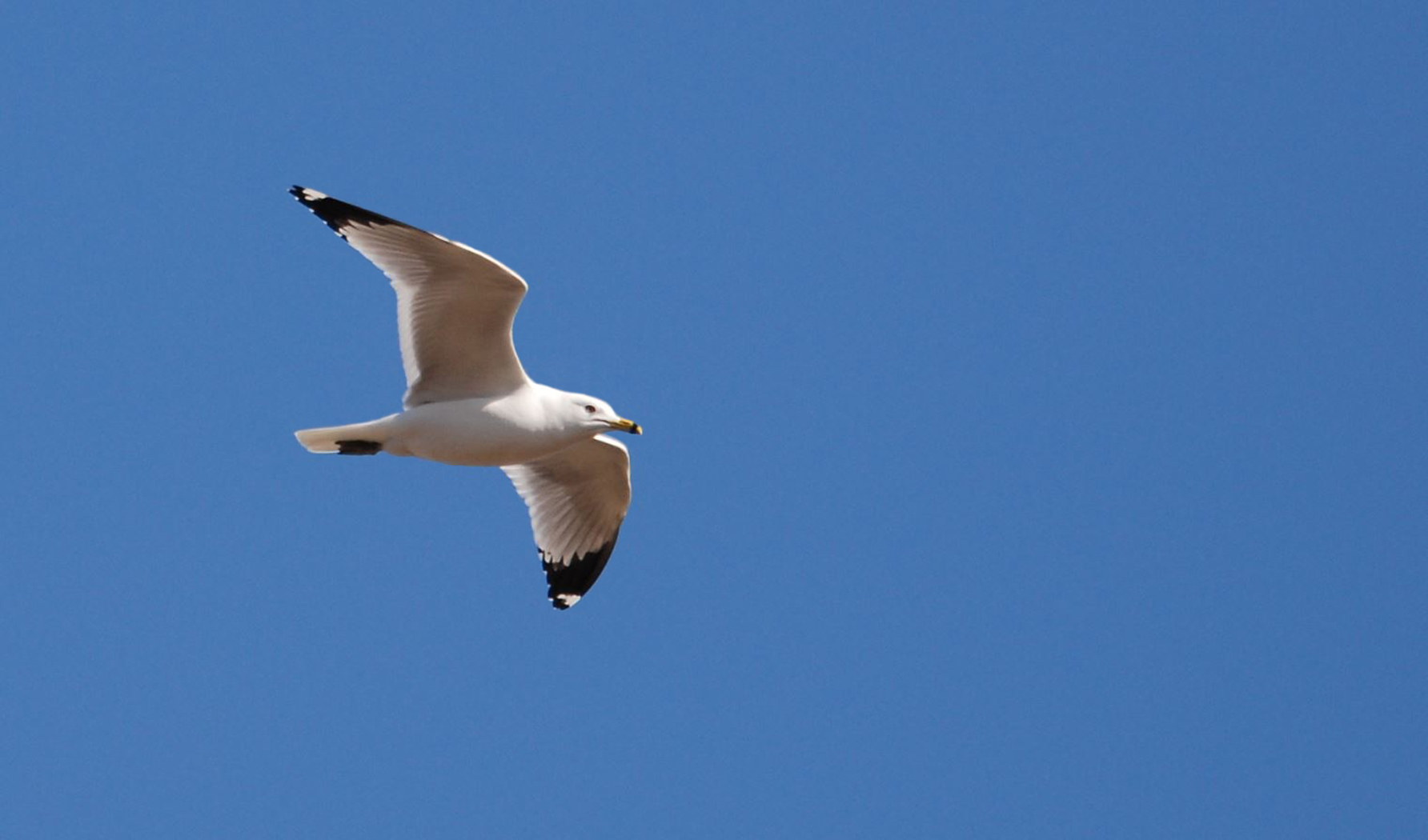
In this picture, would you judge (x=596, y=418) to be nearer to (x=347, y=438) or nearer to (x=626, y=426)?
(x=626, y=426)

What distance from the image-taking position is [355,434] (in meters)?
9.06

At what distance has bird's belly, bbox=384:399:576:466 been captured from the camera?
909 centimetres

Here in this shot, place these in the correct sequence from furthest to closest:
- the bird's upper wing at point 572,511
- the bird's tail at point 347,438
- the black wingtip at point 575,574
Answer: the black wingtip at point 575,574, the bird's upper wing at point 572,511, the bird's tail at point 347,438

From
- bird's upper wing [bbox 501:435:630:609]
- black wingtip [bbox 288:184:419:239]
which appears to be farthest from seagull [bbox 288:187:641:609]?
bird's upper wing [bbox 501:435:630:609]

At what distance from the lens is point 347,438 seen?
29.8 ft

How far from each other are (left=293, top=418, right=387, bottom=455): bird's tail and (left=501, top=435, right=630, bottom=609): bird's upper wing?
1437 millimetres

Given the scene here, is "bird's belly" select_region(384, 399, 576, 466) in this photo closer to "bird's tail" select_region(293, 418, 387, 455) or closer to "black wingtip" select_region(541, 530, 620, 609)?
"bird's tail" select_region(293, 418, 387, 455)

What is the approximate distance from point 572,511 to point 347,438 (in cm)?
191

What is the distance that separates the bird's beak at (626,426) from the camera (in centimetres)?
916

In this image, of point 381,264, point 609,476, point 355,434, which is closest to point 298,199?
point 381,264

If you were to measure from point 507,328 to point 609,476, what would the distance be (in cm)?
162

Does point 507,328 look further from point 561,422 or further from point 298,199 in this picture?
point 298,199

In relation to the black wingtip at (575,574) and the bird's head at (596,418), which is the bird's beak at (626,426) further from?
the black wingtip at (575,574)

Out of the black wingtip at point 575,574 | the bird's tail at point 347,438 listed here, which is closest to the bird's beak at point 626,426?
the bird's tail at point 347,438
